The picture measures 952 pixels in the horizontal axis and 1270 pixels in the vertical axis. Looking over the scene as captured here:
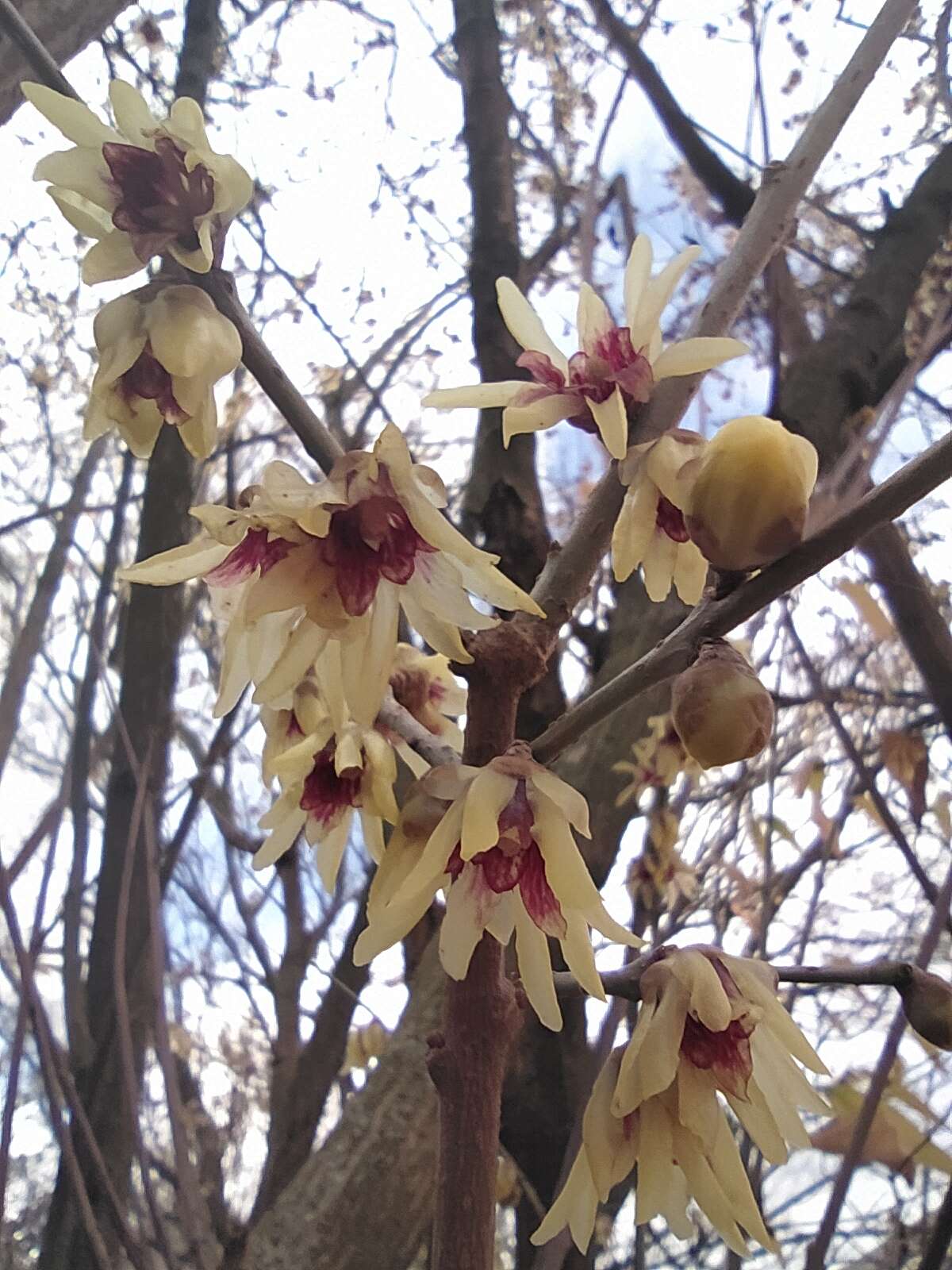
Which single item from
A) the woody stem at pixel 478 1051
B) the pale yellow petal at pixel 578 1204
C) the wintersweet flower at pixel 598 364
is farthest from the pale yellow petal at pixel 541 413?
the pale yellow petal at pixel 578 1204

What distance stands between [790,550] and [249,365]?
0.25 metres

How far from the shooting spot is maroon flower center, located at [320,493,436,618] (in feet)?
1.26

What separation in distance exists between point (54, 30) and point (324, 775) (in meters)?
0.80

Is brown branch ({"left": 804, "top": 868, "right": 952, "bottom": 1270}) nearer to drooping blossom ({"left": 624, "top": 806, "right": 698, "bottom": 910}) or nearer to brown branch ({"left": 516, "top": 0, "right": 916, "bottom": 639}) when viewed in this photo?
brown branch ({"left": 516, "top": 0, "right": 916, "bottom": 639})

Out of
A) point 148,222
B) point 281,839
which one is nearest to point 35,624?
point 281,839

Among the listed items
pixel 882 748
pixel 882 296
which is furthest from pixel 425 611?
pixel 882 296

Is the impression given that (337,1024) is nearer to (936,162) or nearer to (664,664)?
(664,664)

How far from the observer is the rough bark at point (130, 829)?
1077mm

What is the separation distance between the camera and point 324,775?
1.67 ft

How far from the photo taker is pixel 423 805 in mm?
375

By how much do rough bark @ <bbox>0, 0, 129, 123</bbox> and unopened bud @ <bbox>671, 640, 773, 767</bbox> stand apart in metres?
0.83

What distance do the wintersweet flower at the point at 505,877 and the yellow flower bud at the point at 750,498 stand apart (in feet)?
0.36

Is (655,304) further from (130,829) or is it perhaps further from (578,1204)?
(130,829)

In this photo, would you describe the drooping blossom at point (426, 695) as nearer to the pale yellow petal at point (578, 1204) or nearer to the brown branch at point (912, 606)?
the pale yellow petal at point (578, 1204)
